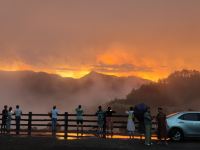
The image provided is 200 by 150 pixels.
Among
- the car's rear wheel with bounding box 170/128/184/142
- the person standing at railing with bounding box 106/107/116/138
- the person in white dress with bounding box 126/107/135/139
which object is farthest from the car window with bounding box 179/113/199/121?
the person standing at railing with bounding box 106/107/116/138

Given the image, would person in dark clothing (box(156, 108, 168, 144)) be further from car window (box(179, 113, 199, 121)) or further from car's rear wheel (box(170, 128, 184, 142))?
car window (box(179, 113, 199, 121))

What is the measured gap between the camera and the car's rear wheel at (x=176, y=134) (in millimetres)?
24781

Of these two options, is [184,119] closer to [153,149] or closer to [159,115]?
[159,115]

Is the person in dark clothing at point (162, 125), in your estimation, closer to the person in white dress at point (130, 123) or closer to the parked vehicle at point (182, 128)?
the parked vehicle at point (182, 128)

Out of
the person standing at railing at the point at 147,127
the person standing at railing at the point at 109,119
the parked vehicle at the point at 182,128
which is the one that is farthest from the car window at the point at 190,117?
the person standing at railing at the point at 109,119

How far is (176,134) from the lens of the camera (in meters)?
24.8

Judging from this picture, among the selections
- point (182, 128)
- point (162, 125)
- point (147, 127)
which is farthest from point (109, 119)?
point (147, 127)

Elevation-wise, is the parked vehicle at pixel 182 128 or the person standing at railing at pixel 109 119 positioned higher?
the person standing at railing at pixel 109 119

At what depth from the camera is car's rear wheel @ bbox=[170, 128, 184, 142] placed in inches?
976

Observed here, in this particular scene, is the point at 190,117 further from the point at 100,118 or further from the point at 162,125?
the point at 100,118

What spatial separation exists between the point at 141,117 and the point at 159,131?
47.5 inches

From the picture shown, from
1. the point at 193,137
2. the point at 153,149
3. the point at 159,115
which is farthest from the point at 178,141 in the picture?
the point at 153,149

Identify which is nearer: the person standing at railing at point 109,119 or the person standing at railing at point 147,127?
the person standing at railing at point 147,127

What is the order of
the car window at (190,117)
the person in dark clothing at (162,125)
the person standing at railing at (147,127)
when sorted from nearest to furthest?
the person standing at railing at (147,127) → the person in dark clothing at (162,125) → the car window at (190,117)
